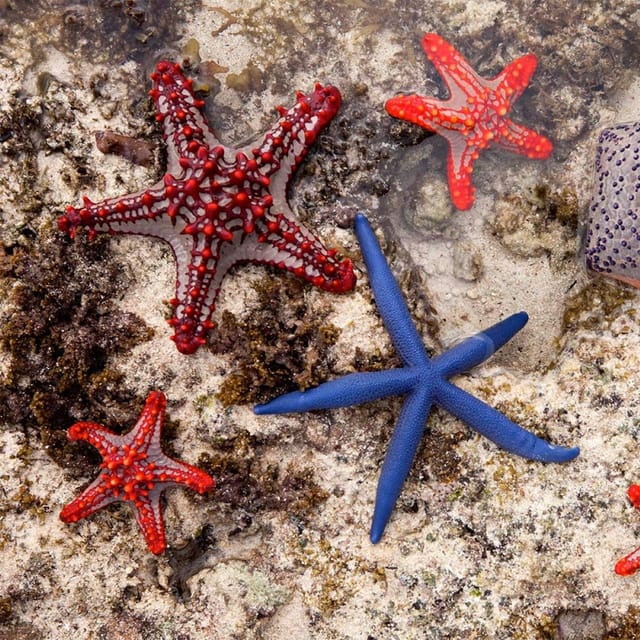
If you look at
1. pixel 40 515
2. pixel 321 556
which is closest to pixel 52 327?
pixel 40 515

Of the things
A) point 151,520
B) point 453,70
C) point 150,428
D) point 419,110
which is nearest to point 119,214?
point 150,428

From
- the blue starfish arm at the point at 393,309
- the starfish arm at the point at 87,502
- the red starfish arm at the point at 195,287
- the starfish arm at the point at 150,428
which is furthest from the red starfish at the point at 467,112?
the starfish arm at the point at 87,502

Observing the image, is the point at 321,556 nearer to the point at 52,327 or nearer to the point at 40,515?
the point at 40,515

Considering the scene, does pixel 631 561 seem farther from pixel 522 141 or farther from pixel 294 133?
pixel 294 133

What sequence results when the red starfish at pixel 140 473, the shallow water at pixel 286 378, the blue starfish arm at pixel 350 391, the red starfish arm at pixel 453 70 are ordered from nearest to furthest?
1. the red starfish at pixel 140 473
2. the blue starfish arm at pixel 350 391
3. the shallow water at pixel 286 378
4. the red starfish arm at pixel 453 70

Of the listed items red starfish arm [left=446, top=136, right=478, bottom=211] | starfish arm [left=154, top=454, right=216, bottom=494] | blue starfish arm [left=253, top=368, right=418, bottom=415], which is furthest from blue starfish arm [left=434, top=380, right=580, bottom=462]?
starfish arm [left=154, top=454, right=216, bottom=494]

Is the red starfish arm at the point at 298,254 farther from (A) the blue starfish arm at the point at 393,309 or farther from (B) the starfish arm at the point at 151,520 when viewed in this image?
(B) the starfish arm at the point at 151,520
